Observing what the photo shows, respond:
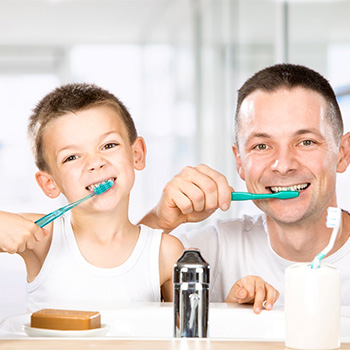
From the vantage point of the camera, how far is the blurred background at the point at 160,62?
3059 mm

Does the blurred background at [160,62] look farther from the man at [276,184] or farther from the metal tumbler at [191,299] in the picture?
the metal tumbler at [191,299]

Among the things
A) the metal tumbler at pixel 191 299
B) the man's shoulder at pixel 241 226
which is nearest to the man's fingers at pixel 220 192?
the man's shoulder at pixel 241 226

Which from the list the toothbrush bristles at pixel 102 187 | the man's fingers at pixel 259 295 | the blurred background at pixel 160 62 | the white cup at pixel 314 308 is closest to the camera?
the white cup at pixel 314 308

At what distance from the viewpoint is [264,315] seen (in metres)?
1.00

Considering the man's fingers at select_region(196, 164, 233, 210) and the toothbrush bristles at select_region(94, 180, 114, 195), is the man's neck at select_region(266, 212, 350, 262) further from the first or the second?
the toothbrush bristles at select_region(94, 180, 114, 195)

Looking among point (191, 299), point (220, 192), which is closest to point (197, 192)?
point (220, 192)

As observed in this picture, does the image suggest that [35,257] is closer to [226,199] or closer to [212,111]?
[226,199]

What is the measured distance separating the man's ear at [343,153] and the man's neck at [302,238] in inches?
4.3

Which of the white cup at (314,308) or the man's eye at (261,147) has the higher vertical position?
the man's eye at (261,147)

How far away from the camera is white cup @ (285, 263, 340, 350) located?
0.70 m

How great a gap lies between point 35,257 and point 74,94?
33cm

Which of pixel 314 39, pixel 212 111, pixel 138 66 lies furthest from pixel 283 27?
pixel 138 66

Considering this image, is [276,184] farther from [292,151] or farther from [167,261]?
[167,261]

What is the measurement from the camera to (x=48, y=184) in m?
1.34
